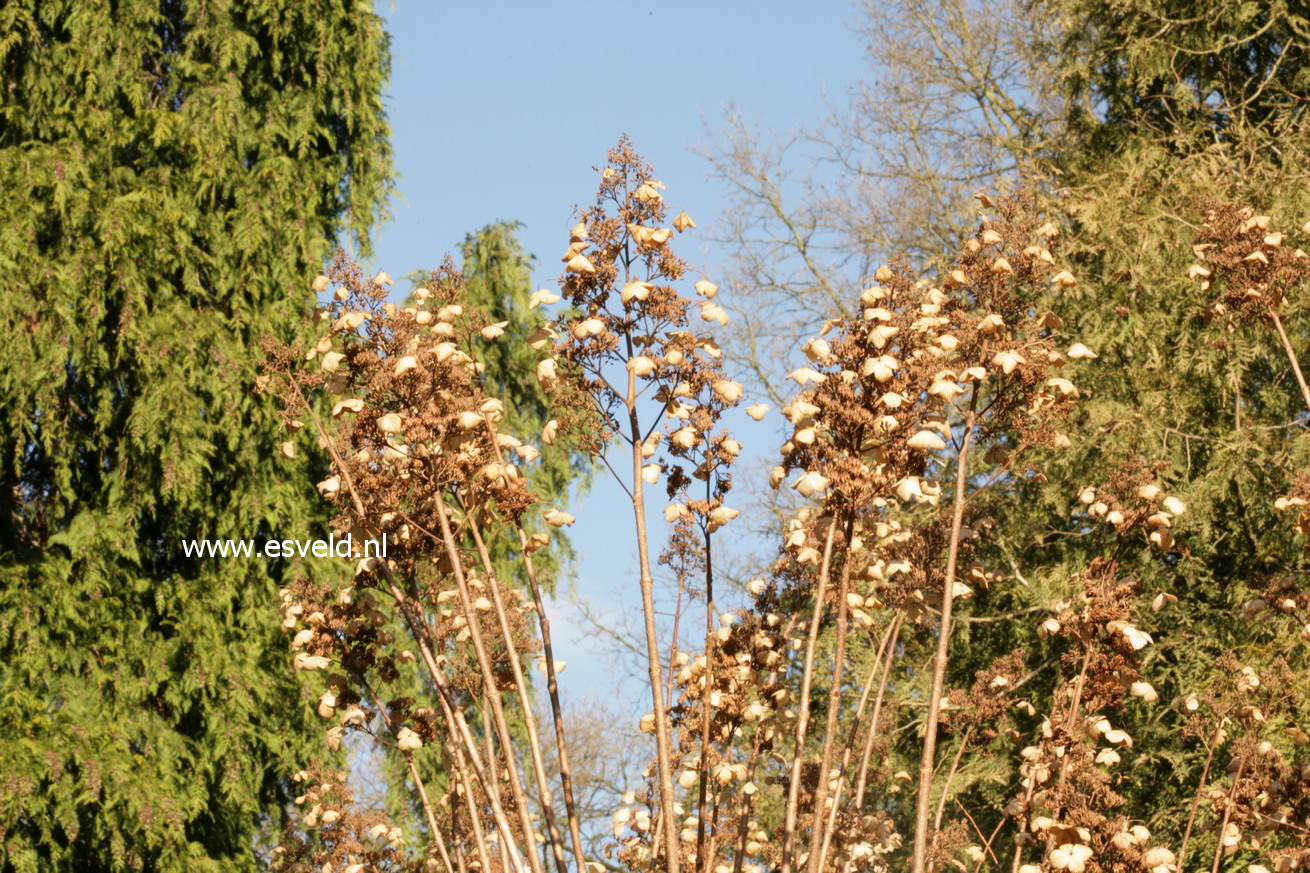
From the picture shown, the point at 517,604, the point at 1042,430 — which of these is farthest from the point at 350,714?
the point at 1042,430

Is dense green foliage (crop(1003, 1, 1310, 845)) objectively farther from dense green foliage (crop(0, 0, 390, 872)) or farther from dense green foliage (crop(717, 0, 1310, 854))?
dense green foliage (crop(0, 0, 390, 872))

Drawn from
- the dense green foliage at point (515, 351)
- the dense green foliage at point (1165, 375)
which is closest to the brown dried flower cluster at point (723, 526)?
the dense green foliage at point (1165, 375)

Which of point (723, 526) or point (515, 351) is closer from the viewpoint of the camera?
point (723, 526)

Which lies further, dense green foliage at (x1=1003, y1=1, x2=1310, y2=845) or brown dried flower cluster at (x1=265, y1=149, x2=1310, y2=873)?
dense green foliage at (x1=1003, y1=1, x2=1310, y2=845)

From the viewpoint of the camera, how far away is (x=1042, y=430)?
262cm

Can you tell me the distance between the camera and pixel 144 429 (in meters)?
7.21

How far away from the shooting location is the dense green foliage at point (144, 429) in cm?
656

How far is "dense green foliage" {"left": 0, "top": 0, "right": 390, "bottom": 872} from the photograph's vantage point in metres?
6.56

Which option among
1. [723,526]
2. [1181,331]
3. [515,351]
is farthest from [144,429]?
[1181,331]

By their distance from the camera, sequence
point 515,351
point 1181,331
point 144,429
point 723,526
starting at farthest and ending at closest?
point 515,351
point 1181,331
point 144,429
point 723,526

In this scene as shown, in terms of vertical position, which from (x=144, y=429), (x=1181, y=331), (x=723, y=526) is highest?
(x=1181, y=331)

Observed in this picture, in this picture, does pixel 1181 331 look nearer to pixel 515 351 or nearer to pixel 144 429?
pixel 515 351

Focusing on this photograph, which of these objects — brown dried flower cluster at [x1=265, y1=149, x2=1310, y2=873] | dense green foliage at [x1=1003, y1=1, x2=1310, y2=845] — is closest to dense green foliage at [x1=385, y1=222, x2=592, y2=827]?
dense green foliage at [x1=1003, y1=1, x2=1310, y2=845]

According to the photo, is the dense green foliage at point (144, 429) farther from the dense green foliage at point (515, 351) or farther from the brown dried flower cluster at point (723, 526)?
the brown dried flower cluster at point (723, 526)
